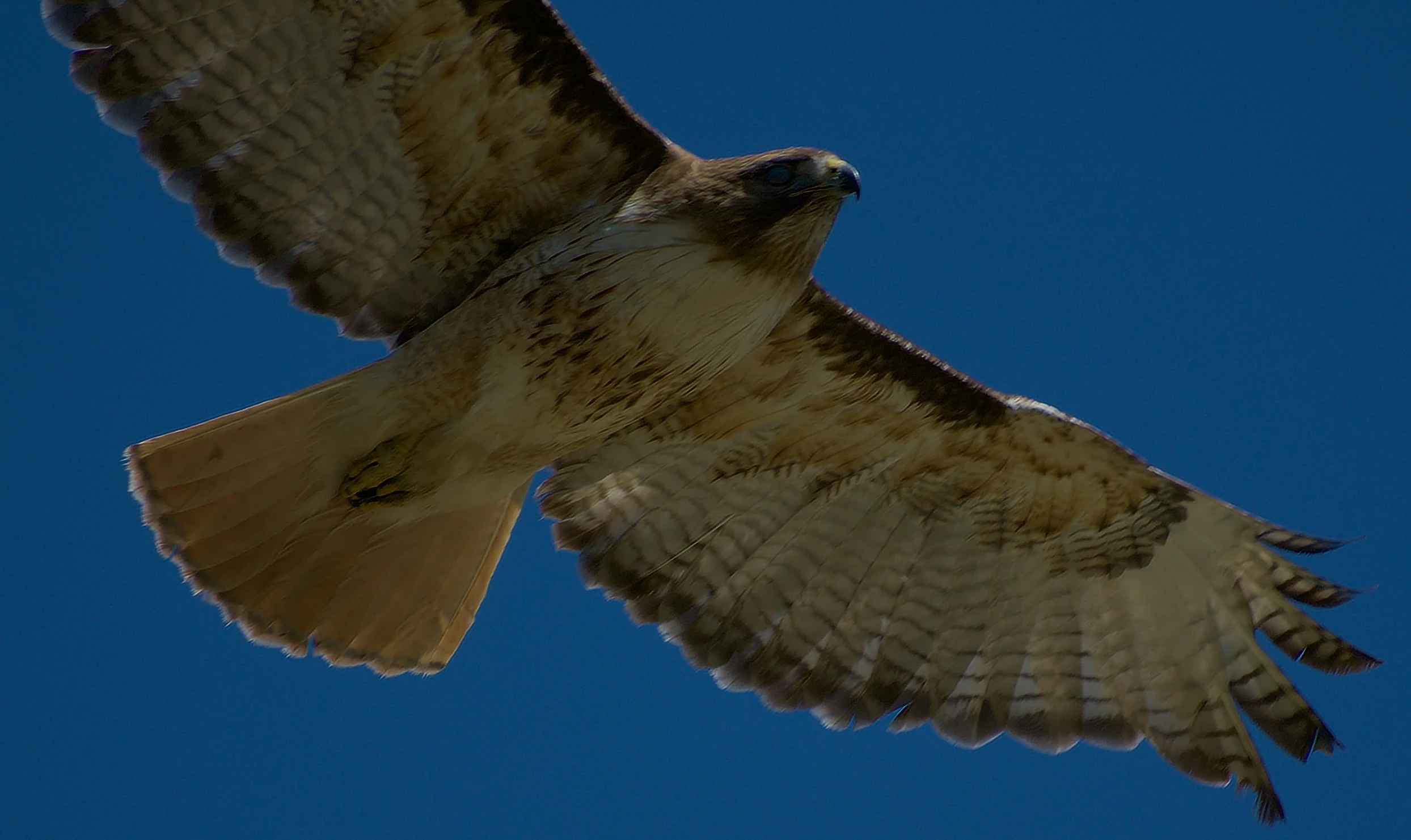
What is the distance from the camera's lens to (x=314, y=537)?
22.0 feet

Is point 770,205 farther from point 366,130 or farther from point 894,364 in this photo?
point 366,130

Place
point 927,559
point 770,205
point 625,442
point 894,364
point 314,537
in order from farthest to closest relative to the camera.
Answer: point 927,559 → point 625,442 → point 894,364 → point 314,537 → point 770,205

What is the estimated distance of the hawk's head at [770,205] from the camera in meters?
6.31

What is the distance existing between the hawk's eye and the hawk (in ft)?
0.03

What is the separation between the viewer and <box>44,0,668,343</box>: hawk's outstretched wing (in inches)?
239

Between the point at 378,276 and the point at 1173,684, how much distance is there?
3.87 metres

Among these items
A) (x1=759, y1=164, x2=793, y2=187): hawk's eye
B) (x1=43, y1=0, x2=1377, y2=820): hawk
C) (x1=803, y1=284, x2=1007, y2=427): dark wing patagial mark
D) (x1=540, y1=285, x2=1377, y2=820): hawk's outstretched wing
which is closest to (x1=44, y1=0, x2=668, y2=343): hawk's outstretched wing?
(x1=43, y1=0, x2=1377, y2=820): hawk

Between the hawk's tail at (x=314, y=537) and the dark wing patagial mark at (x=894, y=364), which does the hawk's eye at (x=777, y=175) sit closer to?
the dark wing patagial mark at (x=894, y=364)

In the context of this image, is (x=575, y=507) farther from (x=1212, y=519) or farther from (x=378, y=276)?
(x=1212, y=519)

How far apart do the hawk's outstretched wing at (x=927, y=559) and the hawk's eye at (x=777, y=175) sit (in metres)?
0.82

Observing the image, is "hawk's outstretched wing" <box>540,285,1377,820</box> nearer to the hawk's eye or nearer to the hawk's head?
the hawk's head

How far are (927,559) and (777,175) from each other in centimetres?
219

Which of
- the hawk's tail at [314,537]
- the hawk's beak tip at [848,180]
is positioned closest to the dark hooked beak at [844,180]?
the hawk's beak tip at [848,180]

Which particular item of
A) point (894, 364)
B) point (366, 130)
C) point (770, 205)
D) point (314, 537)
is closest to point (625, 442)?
point (894, 364)
